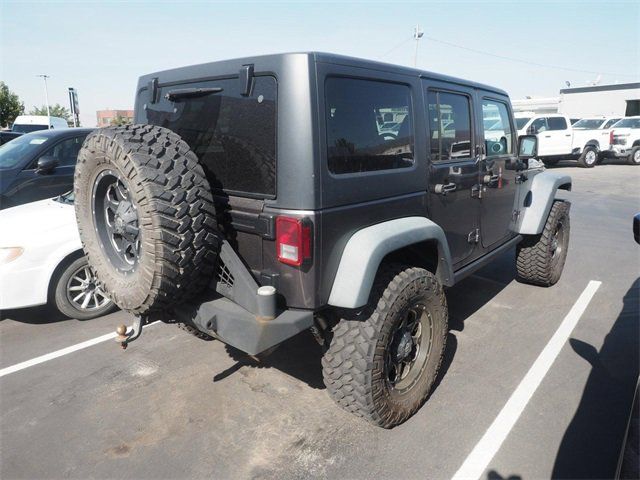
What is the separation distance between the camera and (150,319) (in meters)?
2.64

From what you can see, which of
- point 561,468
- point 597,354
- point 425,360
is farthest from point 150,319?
point 597,354

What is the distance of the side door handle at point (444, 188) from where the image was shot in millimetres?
3080

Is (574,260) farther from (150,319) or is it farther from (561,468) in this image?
(150,319)

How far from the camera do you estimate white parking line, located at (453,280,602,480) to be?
2.45 m

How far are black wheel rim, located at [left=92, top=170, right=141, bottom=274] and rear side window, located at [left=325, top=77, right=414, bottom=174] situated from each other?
1139 millimetres

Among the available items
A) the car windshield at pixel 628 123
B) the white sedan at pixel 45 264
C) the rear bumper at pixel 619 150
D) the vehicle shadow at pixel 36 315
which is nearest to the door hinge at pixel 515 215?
the white sedan at pixel 45 264

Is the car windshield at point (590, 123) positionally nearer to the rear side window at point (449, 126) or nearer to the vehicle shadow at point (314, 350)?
the vehicle shadow at point (314, 350)

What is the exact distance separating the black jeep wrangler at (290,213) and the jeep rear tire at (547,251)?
2174 mm

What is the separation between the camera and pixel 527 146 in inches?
174

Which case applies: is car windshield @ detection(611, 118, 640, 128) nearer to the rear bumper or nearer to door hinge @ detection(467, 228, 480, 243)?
the rear bumper

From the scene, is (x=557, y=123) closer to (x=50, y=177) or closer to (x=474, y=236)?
(x=474, y=236)

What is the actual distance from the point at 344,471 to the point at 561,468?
1.17 metres

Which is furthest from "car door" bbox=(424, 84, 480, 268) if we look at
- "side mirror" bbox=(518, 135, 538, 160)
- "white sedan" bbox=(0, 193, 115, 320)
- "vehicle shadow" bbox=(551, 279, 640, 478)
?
"white sedan" bbox=(0, 193, 115, 320)

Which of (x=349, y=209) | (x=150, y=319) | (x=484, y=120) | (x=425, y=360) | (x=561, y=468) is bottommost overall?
(x=561, y=468)
